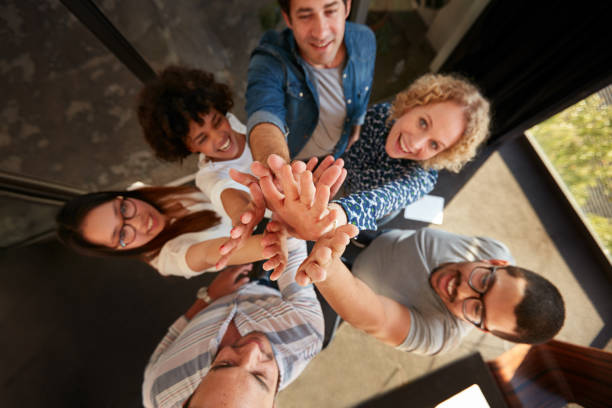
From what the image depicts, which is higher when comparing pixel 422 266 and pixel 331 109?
pixel 331 109

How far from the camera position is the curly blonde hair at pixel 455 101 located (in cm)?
112

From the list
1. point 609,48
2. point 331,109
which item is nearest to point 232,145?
point 331,109

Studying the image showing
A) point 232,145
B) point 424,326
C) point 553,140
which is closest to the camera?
point 424,326

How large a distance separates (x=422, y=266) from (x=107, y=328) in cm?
242

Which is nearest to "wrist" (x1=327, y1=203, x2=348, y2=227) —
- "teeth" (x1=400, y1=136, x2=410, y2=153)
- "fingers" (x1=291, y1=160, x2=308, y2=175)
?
"fingers" (x1=291, y1=160, x2=308, y2=175)

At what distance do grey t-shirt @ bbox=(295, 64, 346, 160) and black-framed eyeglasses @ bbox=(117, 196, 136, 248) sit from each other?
1091mm

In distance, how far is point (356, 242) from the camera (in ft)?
5.43

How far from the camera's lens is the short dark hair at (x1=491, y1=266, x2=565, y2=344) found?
105 centimetres

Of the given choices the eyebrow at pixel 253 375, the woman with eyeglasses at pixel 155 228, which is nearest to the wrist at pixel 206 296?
the woman with eyeglasses at pixel 155 228

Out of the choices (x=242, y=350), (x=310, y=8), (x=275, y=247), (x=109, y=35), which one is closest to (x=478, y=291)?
(x=275, y=247)

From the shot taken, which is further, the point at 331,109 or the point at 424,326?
the point at 331,109

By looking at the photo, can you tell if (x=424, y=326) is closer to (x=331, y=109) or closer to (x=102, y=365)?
(x=331, y=109)

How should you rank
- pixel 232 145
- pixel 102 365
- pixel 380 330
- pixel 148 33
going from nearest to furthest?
pixel 380 330, pixel 232 145, pixel 148 33, pixel 102 365

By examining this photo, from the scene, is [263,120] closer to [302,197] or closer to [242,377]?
[302,197]
